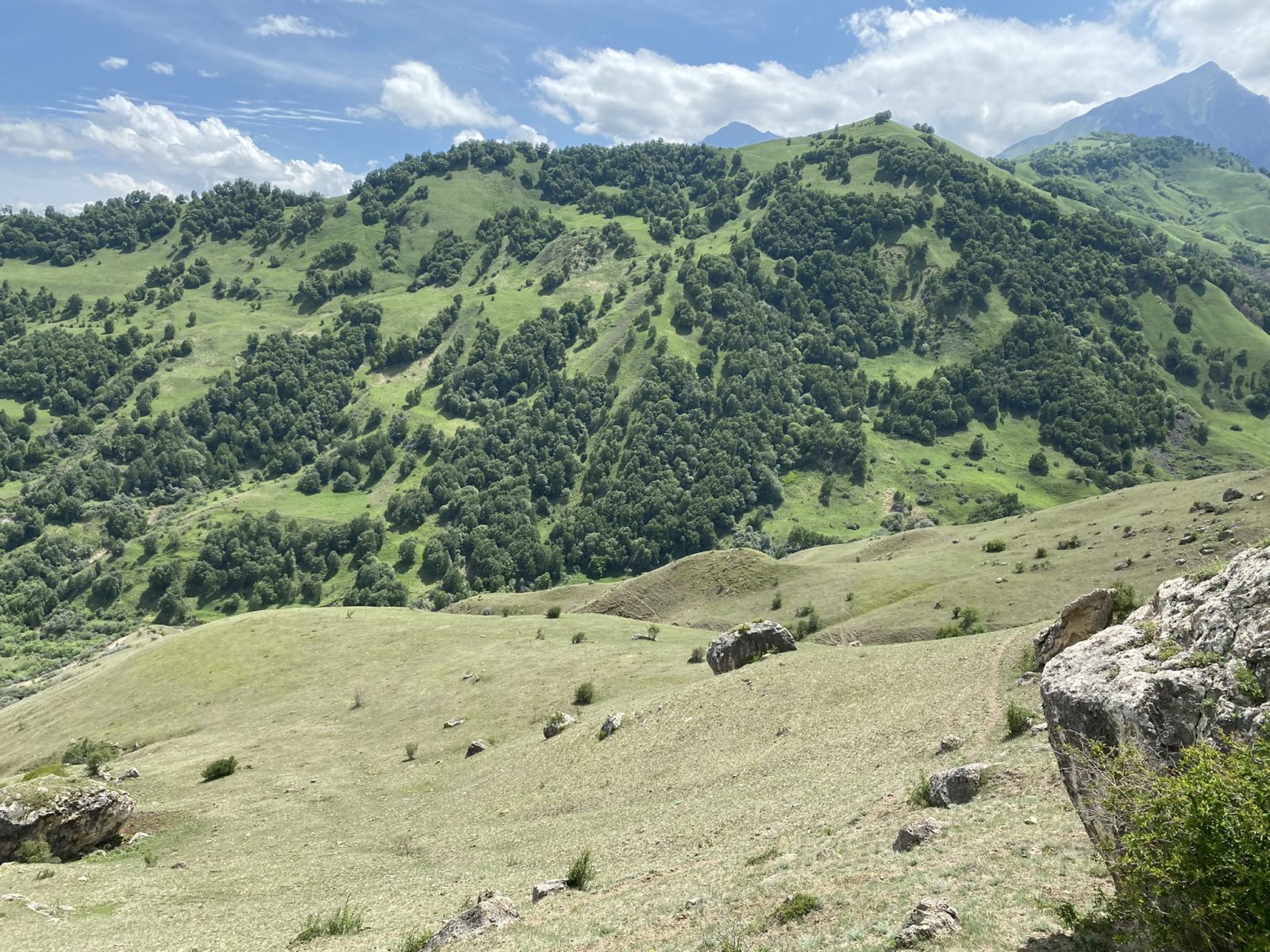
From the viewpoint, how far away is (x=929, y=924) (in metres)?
14.6

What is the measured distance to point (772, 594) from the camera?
91.5 m

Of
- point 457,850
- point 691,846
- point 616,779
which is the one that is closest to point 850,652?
point 616,779

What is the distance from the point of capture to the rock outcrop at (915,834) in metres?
20.3

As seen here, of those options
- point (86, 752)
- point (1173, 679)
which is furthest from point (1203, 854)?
point (86, 752)

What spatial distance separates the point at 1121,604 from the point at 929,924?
21580 millimetres

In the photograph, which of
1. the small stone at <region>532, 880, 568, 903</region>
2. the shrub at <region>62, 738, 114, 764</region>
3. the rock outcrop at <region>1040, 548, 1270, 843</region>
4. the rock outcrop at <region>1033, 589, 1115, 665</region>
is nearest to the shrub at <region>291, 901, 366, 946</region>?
the small stone at <region>532, 880, 568, 903</region>

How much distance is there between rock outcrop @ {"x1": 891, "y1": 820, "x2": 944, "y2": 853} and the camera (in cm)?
2027

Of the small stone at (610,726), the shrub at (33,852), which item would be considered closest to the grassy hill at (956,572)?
the small stone at (610,726)

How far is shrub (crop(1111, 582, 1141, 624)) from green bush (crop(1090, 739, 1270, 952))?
20513 millimetres

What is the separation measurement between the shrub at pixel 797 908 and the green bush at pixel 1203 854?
754cm

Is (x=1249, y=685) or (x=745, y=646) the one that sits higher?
(x=1249, y=685)

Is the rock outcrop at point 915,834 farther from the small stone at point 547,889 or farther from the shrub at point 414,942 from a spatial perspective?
the shrub at point 414,942

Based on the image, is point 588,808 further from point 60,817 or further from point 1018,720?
point 60,817

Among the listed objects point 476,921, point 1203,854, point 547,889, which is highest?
point 1203,854
